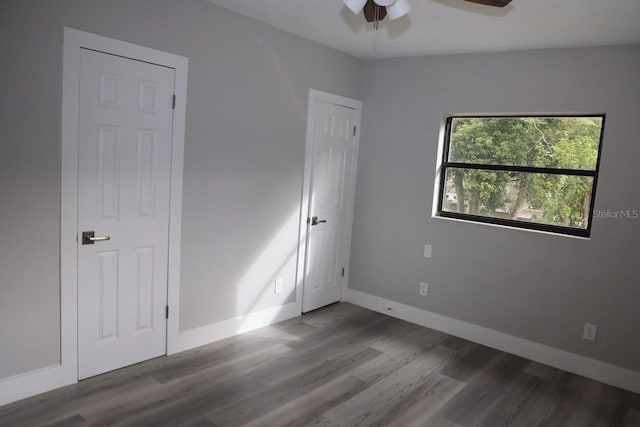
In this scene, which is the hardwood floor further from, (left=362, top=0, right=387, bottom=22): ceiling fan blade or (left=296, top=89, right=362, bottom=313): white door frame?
(left=362, top=0, right=387, bottom=22): ceiling fan blade

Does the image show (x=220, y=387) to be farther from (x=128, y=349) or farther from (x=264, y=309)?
(x=264, y=309)

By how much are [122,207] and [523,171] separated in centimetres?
310

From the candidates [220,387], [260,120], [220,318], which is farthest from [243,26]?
[220,387]

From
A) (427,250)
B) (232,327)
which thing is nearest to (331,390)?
(232,327)

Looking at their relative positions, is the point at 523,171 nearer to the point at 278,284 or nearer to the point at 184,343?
the point at 278,284

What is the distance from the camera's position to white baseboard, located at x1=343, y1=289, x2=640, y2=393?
3355 mm

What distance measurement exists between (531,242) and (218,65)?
2.82 metres

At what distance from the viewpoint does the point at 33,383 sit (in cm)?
262

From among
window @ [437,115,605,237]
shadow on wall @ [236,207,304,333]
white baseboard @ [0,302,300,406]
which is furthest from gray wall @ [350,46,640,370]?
white baseboard @ [0,302,300,406]

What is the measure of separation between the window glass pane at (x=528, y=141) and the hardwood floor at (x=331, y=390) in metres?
1.63

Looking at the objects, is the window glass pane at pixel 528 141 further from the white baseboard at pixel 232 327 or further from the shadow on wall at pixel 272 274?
the white baseboard at pixel 232 327

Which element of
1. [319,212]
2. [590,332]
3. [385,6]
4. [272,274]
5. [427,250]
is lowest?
[590,332]

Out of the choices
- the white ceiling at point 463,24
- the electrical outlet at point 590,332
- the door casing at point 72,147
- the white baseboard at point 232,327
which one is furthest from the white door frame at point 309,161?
the electrical outlet at point 590,332

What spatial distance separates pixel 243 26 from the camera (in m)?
3.44
